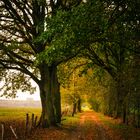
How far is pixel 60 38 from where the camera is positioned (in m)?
19.1

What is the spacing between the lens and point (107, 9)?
20188 millimetres

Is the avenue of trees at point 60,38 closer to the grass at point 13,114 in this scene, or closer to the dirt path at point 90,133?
the dirt path at point 90,133

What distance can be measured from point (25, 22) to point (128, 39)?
34.7 feet

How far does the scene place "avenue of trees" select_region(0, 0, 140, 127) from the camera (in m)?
18.8

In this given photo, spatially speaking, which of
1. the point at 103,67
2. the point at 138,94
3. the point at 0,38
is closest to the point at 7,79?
the point at 0,38

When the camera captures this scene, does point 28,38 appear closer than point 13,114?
Yes

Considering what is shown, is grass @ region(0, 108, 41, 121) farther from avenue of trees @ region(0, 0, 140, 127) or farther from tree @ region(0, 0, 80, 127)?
tree @ region(0, 0, 80, 127)

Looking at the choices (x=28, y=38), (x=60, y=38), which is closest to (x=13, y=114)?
(x=28, y=38)

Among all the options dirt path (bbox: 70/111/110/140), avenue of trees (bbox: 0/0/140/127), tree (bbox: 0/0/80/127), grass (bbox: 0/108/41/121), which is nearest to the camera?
avenue of trees (bbox: 0/0/140/127)

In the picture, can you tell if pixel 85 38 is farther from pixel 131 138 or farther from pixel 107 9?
pixel 131 138

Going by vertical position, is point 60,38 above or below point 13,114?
above

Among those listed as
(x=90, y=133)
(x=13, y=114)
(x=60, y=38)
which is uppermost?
(x=60, y=38)

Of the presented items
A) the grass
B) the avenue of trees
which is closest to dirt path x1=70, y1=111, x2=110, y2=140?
the avenue of trees

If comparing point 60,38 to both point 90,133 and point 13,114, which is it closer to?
point 90,133
